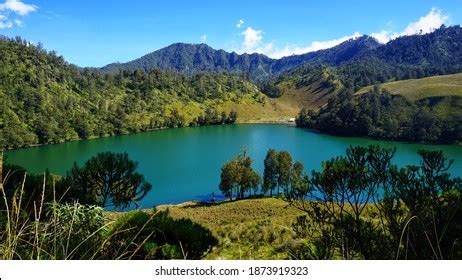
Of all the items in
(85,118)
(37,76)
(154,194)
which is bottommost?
(154,194)

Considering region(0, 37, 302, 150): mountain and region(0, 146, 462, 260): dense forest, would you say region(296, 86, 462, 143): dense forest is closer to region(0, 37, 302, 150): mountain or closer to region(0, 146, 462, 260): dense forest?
region(0, 37, 302, 150): mountain

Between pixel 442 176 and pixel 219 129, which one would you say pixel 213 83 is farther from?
pixel 442 176

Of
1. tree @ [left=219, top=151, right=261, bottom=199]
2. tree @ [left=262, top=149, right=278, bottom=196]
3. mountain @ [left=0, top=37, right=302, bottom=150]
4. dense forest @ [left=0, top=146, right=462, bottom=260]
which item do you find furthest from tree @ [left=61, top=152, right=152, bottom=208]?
mountain @ [left=0, top=37, right=302, bottom=150]

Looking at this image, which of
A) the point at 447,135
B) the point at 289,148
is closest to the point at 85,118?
the point at 289,148

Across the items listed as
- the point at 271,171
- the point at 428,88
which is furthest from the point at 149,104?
the point at 271,171

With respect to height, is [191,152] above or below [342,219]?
below

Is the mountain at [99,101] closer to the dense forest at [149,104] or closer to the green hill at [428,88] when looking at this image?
the dense forest at [149,104]

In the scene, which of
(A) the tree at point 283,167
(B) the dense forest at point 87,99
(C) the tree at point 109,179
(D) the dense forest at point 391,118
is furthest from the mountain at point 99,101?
(C) the tree at point 109,179

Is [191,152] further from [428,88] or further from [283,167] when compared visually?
[428,88]
